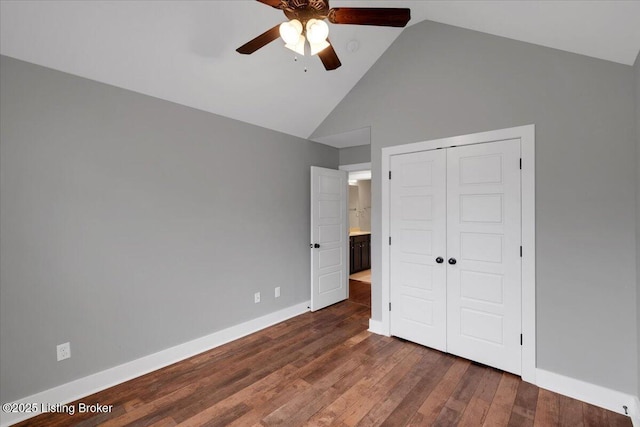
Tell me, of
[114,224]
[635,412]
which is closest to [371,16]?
[114,224]

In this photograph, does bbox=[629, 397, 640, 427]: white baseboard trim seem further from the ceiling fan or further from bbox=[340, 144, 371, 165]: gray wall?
bbox=[340, 144, 371, 165]: gray wall

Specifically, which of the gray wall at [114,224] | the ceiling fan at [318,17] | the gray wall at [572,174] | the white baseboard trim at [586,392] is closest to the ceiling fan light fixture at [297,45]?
the ceiling fan at [318,17]

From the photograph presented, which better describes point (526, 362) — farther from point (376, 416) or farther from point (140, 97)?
point (140, 97)

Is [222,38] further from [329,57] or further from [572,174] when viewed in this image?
[572,174]

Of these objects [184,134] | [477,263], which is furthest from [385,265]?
[184,134]

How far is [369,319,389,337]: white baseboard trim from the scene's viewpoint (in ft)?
10.7

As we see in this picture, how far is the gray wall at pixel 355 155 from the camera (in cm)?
440

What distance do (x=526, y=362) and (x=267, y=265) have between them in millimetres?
2775

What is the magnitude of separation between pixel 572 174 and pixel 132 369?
3990 millimetres

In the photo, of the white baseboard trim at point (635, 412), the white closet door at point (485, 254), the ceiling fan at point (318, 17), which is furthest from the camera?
the white closet door at point (485, 254)

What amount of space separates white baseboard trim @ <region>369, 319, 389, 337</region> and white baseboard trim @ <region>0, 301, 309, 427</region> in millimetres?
1233

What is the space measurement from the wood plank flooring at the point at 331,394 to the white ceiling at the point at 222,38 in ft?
8.33

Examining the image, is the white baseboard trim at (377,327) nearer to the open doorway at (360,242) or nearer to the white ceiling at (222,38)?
the open doorway at (360,242)

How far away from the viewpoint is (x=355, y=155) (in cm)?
452
